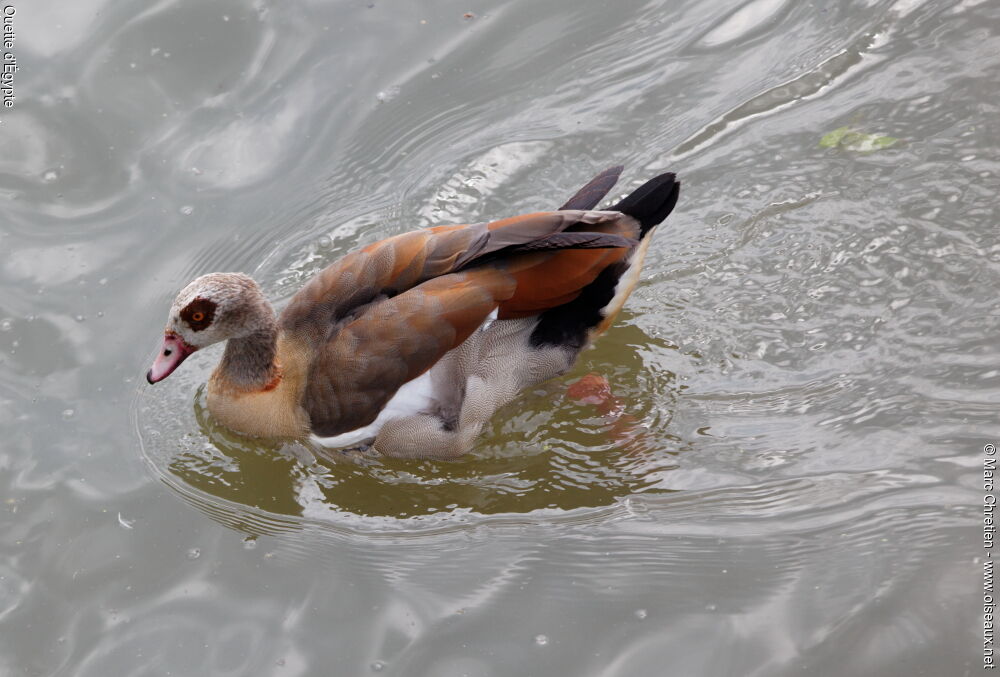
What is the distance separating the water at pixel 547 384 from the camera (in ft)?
15.8

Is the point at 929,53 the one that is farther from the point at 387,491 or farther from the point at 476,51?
the point at 387,491

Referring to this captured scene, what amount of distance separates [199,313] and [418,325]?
1096 millimetres

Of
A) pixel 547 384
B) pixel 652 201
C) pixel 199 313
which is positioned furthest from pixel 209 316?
pixel 652 201

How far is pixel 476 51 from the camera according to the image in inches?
294

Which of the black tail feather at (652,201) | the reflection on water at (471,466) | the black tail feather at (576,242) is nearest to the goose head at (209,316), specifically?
the reflection on water at (471,466)

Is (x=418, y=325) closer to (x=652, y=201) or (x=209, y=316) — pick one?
(x=209, y=316)

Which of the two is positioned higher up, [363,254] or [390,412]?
[363,254]

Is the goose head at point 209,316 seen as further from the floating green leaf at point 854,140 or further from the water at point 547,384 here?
the floating green leaf at point 854,140

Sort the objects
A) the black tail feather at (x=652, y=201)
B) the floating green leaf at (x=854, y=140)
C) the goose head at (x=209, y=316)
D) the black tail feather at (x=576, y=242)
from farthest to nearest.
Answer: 1. the floating green leaf at (x=854, y=140)
2. the black tail feather at (x=652, y=201)
3. the goose head at (x=209, y=316)
4. the black tail feather at (x=576, y=242)

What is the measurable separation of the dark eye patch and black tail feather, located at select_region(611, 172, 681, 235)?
2094mm

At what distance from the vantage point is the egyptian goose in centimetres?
525

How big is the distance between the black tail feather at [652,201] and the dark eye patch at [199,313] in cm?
209

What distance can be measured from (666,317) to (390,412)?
169 cm

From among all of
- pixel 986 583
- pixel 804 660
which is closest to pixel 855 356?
pixel 986 583
